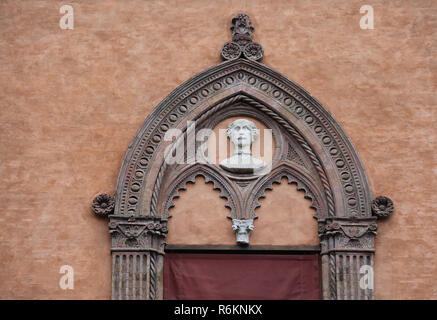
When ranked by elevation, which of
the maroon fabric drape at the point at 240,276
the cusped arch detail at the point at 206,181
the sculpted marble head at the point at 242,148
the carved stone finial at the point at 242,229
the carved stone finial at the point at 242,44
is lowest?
the maroon fabric drape at the point at 240,276

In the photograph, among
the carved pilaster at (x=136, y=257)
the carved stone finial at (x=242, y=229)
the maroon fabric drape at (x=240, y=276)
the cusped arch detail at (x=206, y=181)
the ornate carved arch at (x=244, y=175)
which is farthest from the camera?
the cusped arch detail at (x=206, y=181)

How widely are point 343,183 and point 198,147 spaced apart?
82.7 inches

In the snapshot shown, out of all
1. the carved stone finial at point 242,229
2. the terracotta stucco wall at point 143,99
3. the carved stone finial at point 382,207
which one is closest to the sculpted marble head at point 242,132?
the terracotta stucco wall at point 143,99

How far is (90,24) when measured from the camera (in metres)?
14.9

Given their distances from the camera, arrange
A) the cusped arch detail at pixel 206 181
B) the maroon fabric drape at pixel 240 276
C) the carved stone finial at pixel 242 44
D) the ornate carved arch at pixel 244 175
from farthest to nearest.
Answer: the carved stone finial at pixel 242 44
the cusped arch detail at pixel 206 181
the maroon fabric drape at pixel 240 276
the ornate carved arch at pixel 244 175

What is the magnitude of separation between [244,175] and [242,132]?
2.02 ft

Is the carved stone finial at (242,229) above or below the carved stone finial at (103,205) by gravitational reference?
below

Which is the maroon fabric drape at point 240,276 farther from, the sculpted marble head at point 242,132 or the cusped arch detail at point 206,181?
the sculpted marble head at point 242,132

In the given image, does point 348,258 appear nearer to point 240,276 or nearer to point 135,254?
point 240,276

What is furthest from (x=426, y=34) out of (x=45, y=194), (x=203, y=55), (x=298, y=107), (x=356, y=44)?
(x=45, y=194)

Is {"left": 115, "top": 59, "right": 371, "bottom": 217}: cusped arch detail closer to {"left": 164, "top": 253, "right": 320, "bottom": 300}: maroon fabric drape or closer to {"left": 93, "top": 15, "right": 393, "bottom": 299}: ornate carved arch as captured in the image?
{"left": 93, "top": 15, "right": 393, "bottom": 299}: ornate carved arch

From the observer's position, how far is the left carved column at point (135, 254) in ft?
44.7

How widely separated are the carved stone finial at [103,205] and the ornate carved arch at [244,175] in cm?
1

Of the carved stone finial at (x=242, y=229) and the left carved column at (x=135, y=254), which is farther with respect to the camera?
the carved stone finial at (x=242, y=229)
